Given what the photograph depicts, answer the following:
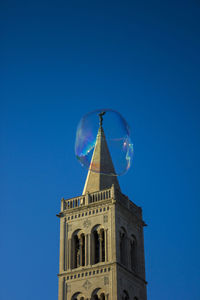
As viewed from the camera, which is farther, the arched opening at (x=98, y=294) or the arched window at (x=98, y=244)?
the arched window at (x=98, y=244)

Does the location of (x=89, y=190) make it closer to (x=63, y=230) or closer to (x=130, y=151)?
(x=63, y=230)

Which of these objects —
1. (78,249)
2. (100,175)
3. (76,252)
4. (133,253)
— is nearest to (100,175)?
(100,175)

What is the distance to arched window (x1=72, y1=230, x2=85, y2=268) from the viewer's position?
6119 centimetres

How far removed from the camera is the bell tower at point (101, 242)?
193 feet

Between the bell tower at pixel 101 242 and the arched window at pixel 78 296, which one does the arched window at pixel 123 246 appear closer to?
the bell tower at pixel 101 242

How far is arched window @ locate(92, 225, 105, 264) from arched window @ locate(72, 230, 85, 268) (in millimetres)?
1181

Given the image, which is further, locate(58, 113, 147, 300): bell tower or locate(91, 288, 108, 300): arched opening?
locate(58, 113, 147, 300): bell tower

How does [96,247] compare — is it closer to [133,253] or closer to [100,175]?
[133,253]

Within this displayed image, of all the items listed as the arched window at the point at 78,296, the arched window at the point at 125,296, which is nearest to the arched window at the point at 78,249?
the arched window at the point at 78,296

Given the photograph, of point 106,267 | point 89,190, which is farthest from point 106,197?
point 106,267

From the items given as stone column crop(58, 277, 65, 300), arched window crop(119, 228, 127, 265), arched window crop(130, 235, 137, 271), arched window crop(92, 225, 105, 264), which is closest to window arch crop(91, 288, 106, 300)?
arched window crop(92, 225, 105, 264)

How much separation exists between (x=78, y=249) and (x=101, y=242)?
8.97 feet

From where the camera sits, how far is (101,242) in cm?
6078

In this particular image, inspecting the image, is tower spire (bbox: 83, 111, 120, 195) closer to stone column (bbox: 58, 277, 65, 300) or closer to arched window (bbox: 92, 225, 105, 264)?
arched window (bbox: 92, 225, 105, 264)
